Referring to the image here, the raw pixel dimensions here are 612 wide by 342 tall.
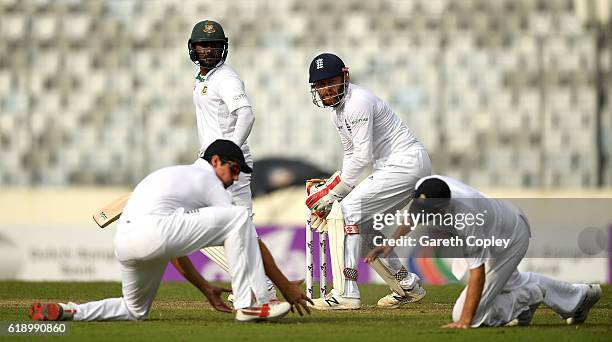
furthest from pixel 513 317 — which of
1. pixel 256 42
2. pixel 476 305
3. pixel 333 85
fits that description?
pixel 256 42

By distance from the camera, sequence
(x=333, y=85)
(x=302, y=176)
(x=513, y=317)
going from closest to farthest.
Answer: (x=513, y=317) → (x=333, y=85) → (x=302, y=176)

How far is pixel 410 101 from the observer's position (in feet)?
57.4

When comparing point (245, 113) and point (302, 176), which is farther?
point (302, 176)

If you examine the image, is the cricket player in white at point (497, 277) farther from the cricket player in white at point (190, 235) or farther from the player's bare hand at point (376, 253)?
the cricket player in white at point (190, 235)

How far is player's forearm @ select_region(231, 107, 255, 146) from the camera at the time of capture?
8.98 metres

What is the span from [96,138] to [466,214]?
11403 mm

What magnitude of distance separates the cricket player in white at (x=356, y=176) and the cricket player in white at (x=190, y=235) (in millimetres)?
1510

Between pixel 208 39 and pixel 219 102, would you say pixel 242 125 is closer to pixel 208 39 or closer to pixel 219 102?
pixel 219 102

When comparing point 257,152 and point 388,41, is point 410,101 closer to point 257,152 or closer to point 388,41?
Answer: point 388,41

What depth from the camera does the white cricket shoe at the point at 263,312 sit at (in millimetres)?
7402

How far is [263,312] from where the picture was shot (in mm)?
7422

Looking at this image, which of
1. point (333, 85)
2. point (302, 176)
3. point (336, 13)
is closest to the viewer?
point (333, 85)

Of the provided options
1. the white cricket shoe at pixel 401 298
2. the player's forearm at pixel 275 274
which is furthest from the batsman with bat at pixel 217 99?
the player's forearm at pixel 275 274

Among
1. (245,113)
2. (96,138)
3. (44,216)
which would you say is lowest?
(44,216)
